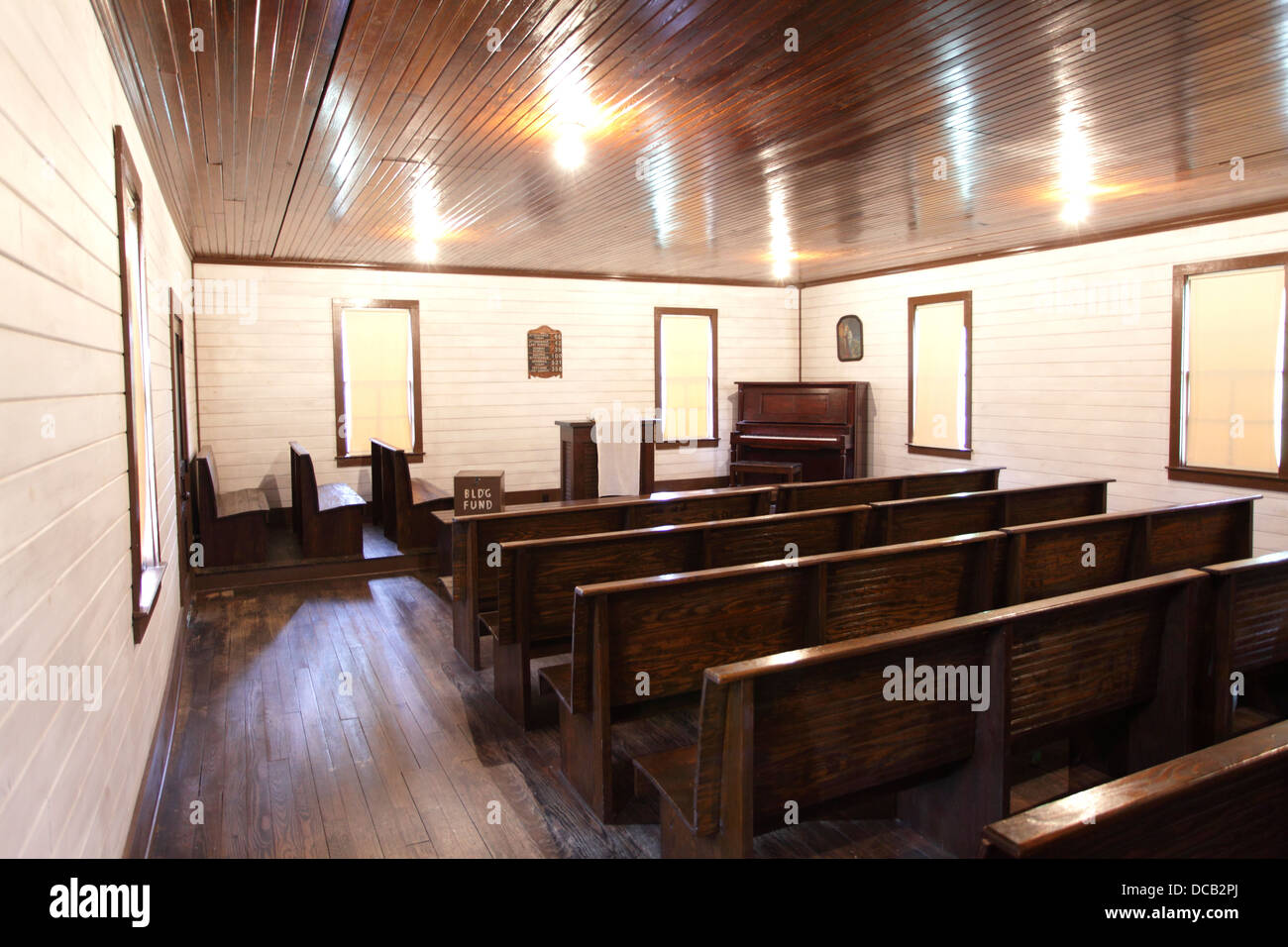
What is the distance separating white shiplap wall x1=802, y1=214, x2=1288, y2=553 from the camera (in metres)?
6.54

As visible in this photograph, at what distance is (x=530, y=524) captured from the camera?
423 centimetres

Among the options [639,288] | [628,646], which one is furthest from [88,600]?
[639,288]

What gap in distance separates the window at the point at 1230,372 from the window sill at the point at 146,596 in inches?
273

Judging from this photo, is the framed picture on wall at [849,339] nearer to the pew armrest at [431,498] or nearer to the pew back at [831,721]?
the pew armrest at [431,498]

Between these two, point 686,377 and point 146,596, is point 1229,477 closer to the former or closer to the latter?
point 686,377

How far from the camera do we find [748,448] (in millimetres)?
9961

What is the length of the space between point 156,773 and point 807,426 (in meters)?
7.64

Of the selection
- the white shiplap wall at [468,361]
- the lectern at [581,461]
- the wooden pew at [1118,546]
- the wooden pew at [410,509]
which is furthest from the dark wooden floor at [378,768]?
the white shiplap wall at [468,361]

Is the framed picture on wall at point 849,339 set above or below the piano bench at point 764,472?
above

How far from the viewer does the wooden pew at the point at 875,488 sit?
5.02m

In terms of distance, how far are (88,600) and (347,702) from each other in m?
2.06

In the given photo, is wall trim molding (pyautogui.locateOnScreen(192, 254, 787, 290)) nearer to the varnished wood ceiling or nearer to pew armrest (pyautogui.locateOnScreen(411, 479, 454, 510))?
the varnished wood ceiling

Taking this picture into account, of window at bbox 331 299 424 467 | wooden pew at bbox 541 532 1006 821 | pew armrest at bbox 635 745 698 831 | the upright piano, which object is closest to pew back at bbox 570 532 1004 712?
wooden pew at bbox 541 532 1006 821

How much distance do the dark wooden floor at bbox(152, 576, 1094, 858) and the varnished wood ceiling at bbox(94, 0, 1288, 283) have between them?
263 cm
